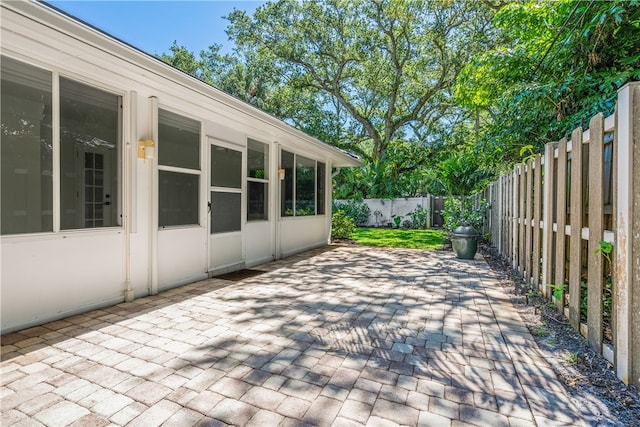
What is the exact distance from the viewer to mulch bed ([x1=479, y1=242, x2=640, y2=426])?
72.9 inches

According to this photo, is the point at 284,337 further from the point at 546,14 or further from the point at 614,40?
the point at 546,14

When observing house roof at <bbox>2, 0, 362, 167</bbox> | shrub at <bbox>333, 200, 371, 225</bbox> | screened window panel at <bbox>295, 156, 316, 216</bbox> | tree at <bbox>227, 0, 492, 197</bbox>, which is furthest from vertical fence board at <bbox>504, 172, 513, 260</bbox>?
tree at <bbox>227, 0, 492, 197</bbox>

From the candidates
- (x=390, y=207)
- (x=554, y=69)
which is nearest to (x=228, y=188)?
(x=554, y=69)

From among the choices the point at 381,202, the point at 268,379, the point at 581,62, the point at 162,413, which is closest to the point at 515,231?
the point at 581,62

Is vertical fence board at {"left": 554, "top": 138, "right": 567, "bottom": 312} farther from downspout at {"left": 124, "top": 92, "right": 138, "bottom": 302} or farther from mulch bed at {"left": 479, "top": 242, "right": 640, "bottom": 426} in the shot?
downspout at {"left": 124, "top": 92, "right": 138, "bottom": 302}

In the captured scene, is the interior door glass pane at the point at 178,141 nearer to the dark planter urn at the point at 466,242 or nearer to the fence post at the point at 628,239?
the fence post at the point at 628,239

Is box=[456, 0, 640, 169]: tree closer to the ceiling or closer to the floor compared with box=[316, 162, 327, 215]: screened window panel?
closer to the ceiling

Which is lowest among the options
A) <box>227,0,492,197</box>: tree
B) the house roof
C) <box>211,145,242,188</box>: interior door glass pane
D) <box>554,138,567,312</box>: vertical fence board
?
<box>554,138,567,312</box>: vertical fence board

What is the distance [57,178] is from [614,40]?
7.23 meters

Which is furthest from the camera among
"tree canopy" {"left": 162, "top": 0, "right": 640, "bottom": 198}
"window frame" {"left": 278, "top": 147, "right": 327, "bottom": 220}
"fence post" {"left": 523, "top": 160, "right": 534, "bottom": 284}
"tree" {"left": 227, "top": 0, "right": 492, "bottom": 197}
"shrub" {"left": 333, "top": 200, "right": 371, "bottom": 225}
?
"shrub" {"left": 333, "top": 200, "right": 371, "bottom": 225}

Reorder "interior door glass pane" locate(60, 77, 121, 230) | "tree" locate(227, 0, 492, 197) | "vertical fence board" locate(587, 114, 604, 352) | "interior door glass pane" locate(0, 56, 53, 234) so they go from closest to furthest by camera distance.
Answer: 1. "vertical fence board" locate(587, 114, 604, 352)
2. "interior door glass pane" locate(0, 56, 53, 234)
3. "interior door glass pane" locate(60, 77, 121, 230)
4. "tree" locate(227, 0, 492, 197)

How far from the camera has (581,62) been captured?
494 cm

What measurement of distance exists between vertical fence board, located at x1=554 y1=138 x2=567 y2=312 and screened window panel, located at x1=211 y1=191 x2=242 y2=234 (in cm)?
467

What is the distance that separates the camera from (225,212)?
5574 mm
